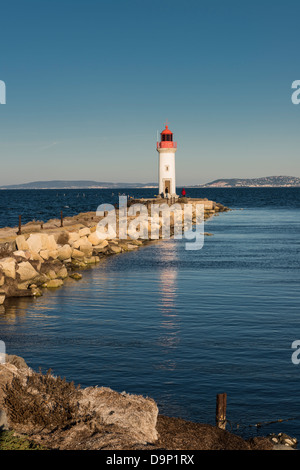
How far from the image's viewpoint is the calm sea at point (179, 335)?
12398 millimetres

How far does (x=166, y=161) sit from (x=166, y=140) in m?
3.05

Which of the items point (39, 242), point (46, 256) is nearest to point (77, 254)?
point (39, 242)

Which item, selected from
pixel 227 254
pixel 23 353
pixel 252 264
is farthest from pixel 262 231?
pixel 23 353

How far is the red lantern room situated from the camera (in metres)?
70.8

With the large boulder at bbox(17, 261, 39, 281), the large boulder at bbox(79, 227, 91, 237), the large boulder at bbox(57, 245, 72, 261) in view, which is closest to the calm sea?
the large boulder at bbox(17, 261, 39, 281)

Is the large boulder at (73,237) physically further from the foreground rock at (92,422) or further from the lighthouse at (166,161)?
the lighthouse at (166,161)

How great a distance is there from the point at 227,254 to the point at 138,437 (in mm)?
29594

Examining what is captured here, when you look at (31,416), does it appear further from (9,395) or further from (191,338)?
(191,338)

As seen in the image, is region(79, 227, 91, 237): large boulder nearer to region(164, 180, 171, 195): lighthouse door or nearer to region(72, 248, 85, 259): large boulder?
region(72, 248, 85, 259): large boulder

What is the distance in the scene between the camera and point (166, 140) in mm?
71500

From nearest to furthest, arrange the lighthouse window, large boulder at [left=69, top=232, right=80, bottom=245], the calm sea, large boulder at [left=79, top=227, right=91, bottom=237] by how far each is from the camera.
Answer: the calm sea < large boulder at [left=69, top=232, right=80, bottom=245] < large boulder at [left=79, top=227, right=91, bottom=237] < the lighthouse window

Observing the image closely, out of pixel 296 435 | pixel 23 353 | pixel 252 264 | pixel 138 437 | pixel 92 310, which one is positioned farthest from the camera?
pixel 252 264

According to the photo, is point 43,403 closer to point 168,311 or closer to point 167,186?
point 168,311

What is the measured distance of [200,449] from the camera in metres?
8.39
